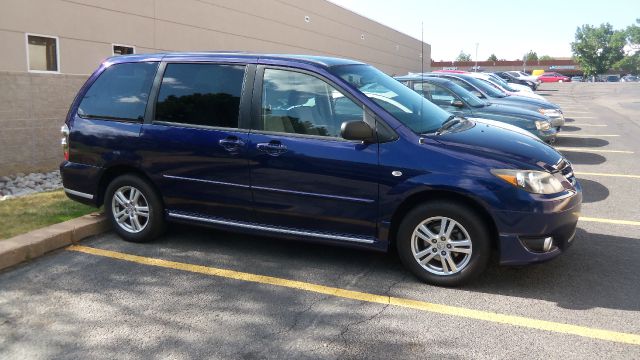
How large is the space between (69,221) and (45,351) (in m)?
2.49

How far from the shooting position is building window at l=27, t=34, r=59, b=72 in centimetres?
1360

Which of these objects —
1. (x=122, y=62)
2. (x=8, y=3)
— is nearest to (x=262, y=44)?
(x=8, y=3)

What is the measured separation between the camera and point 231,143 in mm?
4816

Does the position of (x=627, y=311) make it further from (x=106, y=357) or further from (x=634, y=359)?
(x=106, y=357)

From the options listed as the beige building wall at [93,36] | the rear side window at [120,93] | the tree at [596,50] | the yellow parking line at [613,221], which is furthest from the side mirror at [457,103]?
the tree at [596,50]

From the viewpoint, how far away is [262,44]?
26547 millimetres

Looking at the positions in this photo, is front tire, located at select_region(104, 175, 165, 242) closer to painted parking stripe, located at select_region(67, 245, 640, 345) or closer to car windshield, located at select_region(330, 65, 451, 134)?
painted parking stripe, located at select_region(67, 245, 640, 345)

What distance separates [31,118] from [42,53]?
13.9 feet

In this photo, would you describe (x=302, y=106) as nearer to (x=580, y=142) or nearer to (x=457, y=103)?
(x=457, y=103)

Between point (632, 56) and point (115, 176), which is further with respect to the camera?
point (632, 56)

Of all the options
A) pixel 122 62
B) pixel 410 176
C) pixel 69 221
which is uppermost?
pixel 122 62

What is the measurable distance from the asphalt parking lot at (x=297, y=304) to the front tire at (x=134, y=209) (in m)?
0.14

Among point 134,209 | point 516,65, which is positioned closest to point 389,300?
point 134,209

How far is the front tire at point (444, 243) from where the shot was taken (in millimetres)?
4168
